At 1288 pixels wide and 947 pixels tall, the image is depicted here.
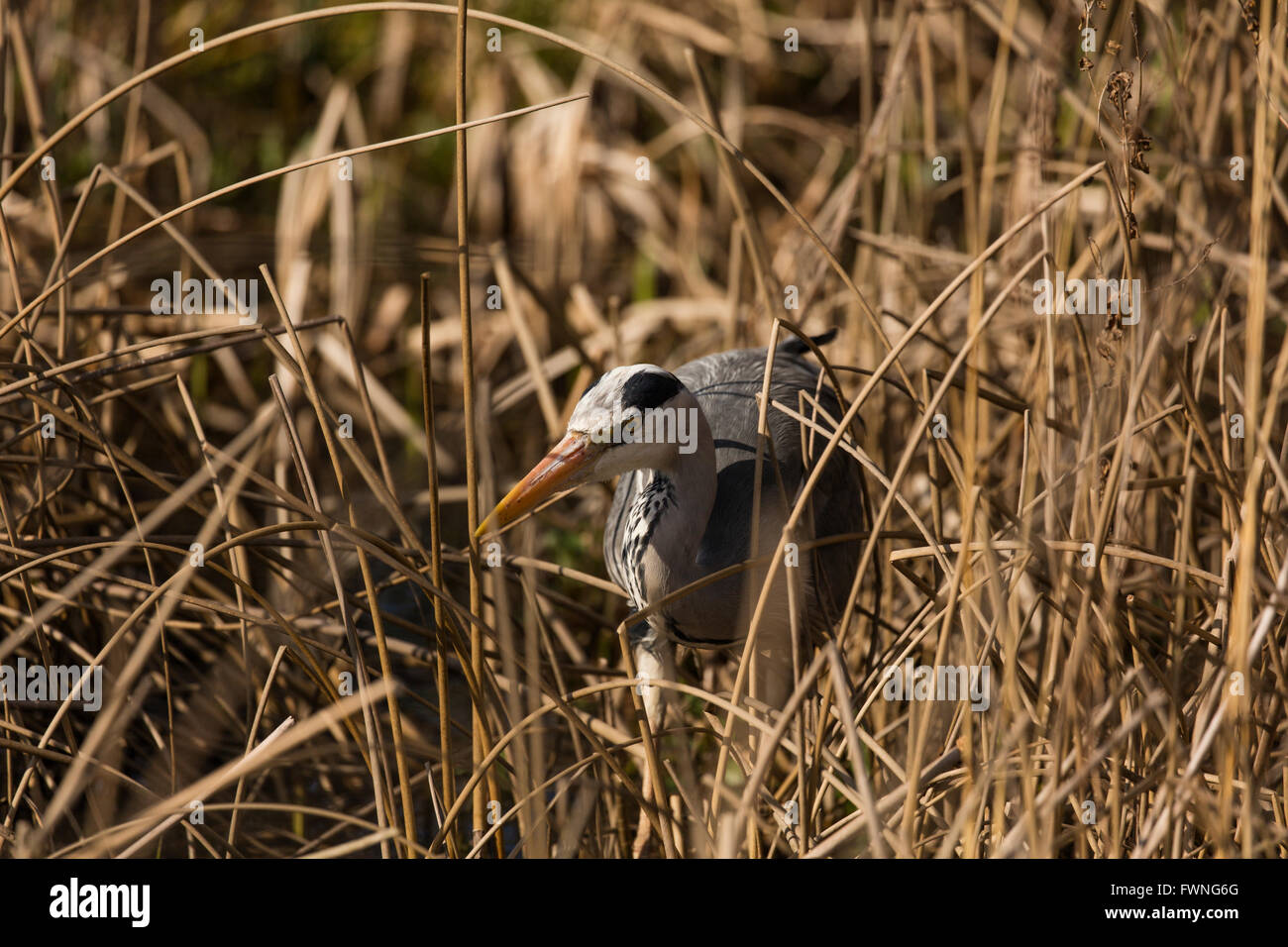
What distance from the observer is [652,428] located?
1988mm

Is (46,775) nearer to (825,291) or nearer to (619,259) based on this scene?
(825,291)

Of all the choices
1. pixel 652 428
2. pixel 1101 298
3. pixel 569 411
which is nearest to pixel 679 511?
pixel 652 428

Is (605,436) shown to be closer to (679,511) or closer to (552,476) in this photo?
(552,476)

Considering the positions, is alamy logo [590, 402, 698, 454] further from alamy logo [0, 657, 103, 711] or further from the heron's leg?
alamy logo [0, 657, 103, 711]

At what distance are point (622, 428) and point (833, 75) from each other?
11.2 ft

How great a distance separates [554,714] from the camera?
240 centimetres

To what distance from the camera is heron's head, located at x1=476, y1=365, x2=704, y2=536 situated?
1924mm

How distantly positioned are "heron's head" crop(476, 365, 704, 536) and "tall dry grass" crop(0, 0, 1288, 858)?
3.8 inches
